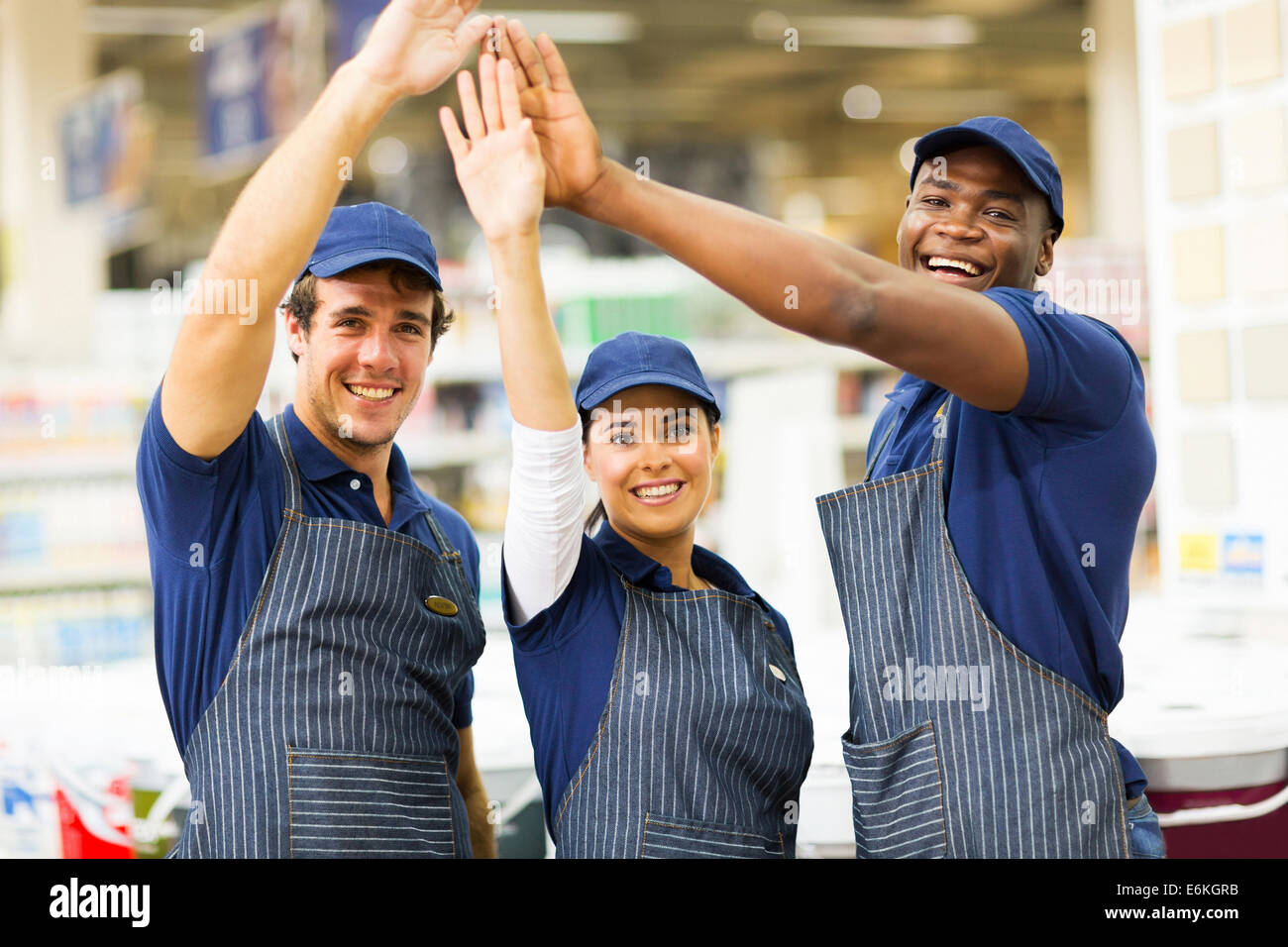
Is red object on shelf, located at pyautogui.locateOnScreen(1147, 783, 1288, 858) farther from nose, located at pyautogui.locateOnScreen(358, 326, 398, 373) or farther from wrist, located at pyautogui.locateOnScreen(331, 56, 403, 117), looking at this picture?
wrist, located at pyautogui.locateOnScreen(331, 56, 403, 117)

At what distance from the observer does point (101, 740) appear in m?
1.88

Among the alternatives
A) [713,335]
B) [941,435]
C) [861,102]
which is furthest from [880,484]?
A: [861,102]

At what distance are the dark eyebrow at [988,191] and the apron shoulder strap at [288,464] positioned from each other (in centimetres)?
92

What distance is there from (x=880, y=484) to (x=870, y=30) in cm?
808

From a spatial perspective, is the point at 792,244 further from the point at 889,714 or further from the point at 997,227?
the point at 889,714

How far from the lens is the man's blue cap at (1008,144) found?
4.77 ft

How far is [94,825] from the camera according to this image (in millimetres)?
1883

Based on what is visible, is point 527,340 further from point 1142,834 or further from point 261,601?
point 1142,834

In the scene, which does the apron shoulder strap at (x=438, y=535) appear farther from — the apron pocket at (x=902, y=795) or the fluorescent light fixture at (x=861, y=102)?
the fluorescent light fixture at (x=861, y=102)

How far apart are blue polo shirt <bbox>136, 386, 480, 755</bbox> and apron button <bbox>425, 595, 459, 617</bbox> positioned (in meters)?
0.19

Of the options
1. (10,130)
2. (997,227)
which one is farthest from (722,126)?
(997,227)

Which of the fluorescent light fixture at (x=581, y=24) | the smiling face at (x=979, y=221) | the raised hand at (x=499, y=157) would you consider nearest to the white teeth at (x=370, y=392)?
the raised hand at (x=499, y=157)

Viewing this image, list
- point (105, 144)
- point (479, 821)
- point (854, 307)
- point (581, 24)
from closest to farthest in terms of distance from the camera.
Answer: point (854, 307) → point (479, 821) → point (105, 144) → point (581, 24)
